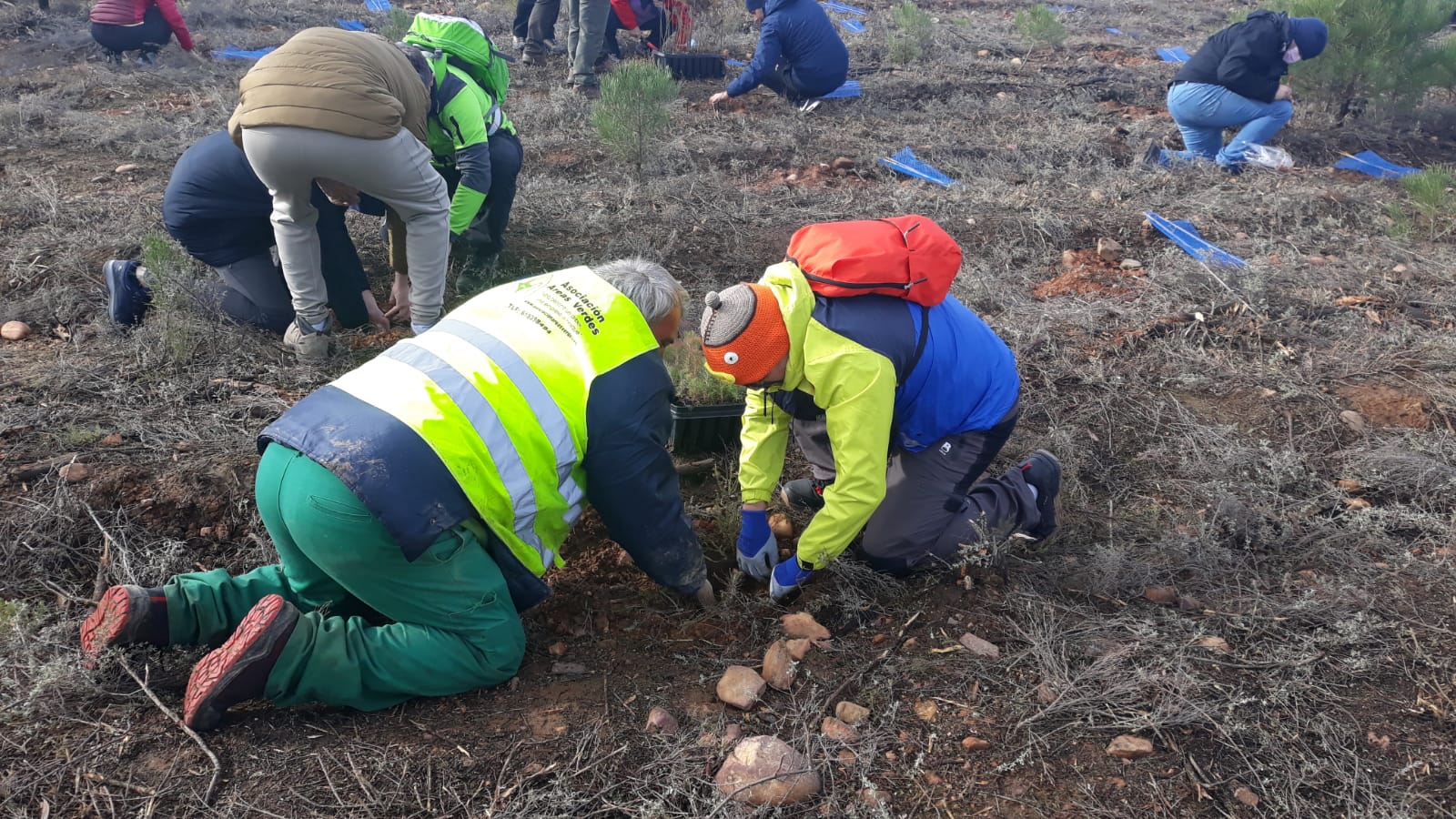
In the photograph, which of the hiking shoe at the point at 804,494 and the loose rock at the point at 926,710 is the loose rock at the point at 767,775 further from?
the hiking shoe at the point at 804,494

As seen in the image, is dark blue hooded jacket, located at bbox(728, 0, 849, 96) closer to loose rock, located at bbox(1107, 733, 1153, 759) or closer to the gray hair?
the gray hair

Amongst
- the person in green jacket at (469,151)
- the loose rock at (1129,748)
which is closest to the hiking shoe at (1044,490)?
the loose rock at (1129,748)

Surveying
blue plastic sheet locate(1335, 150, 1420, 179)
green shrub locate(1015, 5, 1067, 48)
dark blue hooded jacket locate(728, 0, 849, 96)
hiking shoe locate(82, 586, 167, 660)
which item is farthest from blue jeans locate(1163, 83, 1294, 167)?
hiking shoe locate(82, 586, 167, 660)

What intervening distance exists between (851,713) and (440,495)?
3.37 feet

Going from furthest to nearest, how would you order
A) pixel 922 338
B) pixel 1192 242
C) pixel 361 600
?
pixel 1192 242
pixel 922 338
pixel 361 600

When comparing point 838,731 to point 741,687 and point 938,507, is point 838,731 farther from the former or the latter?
point 938,507

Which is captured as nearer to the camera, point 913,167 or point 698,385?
point 698,385

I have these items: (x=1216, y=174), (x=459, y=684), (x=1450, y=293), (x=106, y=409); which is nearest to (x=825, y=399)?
(x=459, y=684)

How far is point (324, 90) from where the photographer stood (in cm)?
289

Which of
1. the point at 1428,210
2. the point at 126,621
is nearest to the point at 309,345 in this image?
the point at 126,621

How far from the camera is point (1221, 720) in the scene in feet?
6.28

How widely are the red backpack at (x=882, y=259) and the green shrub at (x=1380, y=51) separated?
689cm

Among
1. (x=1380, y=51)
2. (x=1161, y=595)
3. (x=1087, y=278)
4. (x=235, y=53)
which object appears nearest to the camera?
(x=1161, y=595)

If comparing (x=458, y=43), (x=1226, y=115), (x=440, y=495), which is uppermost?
(x=458, y=43)
